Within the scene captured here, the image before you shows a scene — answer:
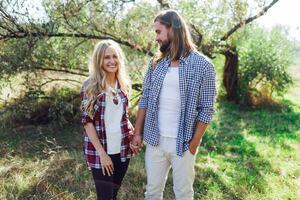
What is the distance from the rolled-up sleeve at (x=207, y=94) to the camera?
123 inches

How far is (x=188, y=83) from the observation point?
3.13 meters

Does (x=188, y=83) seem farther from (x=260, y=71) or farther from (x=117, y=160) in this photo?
(x=260, y=71)

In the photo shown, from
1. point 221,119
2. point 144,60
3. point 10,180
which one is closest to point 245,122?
point 221,119

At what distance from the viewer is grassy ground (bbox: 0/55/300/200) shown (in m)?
4.77

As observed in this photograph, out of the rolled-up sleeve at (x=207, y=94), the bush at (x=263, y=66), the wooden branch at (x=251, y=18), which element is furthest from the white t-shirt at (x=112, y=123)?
the bush at (x=263, y=66)

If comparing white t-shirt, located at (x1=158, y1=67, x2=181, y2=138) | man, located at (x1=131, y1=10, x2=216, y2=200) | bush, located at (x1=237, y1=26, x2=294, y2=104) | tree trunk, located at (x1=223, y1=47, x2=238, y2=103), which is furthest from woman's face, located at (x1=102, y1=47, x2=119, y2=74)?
bush, located at (x1=237, y1=26, x2=294, y2=104)

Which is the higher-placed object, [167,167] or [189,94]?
[189,94]

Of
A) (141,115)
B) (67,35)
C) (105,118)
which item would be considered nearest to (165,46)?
(141,115)

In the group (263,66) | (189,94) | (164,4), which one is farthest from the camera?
(263,66)

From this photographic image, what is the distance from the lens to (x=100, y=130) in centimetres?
326

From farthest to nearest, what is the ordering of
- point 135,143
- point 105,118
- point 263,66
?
point 263,66
point 135,143
point 105,118

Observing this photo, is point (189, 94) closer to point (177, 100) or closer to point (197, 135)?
point (177, 100)

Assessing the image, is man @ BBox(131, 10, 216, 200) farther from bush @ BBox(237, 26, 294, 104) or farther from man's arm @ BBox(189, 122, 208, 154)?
bush @ BBox(237, 26, 294, 104)

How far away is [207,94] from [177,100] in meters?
0.23
